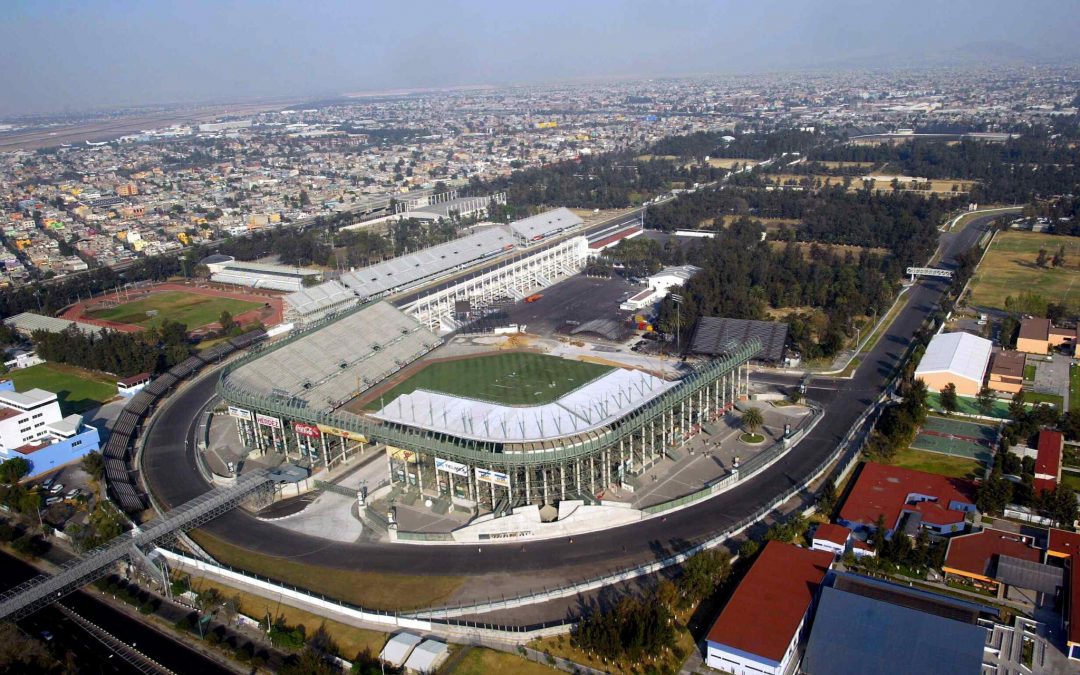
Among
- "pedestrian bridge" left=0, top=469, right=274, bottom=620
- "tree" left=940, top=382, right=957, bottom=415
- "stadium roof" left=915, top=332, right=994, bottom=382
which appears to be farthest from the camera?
"stadium roof" left=915, top=332, right=994, bottom=382

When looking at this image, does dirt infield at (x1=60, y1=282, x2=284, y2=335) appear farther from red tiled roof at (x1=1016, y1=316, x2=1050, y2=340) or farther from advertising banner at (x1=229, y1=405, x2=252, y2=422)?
red tiled roof at (x1=1016, y1=316, x2=1050, y2=340)

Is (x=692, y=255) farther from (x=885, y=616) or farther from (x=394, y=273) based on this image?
(x=885, y=616)

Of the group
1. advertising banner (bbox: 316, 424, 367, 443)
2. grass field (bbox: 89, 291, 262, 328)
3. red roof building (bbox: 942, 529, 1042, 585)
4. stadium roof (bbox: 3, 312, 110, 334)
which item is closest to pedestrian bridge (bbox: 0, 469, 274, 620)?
advertising banner (bbox: 316, 424, 367, 443)

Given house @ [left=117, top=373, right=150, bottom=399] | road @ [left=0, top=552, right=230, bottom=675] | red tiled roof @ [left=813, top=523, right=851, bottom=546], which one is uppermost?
red tiled roof @ [left=813, top=523, right=851, bottom=546]

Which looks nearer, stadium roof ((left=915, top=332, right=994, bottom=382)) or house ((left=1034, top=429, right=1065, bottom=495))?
house ((left=1034, top=429, right=1065, bottom=495))

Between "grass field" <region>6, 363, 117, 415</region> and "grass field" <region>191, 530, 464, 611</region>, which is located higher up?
"grass field" <region>191, 530, 464, 611</region>

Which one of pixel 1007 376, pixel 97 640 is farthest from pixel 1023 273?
pixel 97 640

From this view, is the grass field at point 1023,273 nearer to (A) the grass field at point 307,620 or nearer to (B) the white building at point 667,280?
(B) the white building at point 667,280
